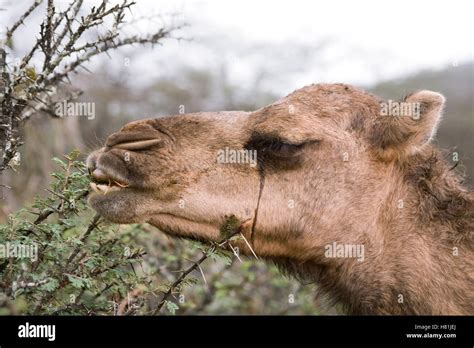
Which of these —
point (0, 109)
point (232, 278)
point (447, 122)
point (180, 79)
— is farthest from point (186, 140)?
point (180, 79)

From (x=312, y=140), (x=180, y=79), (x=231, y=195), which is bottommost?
(x=231, y=195)

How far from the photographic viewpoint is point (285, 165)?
6.39m

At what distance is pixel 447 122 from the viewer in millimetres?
24656

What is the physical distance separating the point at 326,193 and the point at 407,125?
89 cm

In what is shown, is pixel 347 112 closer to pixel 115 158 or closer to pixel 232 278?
pixel 115 158

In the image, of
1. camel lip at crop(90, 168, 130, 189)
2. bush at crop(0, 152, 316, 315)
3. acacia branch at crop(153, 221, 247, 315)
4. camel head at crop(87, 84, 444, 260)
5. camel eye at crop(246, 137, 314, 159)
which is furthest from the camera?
camel eye at crop(246, 137, 314, 159)

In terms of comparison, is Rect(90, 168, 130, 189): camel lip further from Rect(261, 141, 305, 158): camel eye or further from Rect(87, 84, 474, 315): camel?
Rect(261, 141, 305, 158): camel eye

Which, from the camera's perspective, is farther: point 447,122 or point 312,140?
point 447,122

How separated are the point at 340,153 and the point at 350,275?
40.5 inches

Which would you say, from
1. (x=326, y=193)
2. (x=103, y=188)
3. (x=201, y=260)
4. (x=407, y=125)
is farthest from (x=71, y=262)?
(x=407, y=125)

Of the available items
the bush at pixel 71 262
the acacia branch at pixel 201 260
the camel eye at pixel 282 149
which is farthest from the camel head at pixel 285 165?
the bush at pixel 71 262

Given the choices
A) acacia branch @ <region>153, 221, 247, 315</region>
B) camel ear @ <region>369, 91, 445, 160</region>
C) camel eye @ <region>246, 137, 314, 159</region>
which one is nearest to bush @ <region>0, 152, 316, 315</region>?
acacia branch @ <region>153, 221, 247, 315</region>

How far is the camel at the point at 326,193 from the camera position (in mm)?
6059

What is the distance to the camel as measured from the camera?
239 inches
